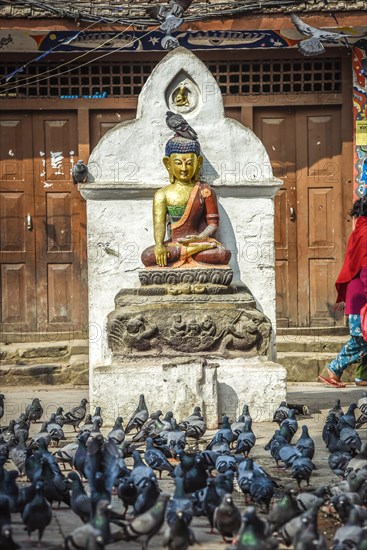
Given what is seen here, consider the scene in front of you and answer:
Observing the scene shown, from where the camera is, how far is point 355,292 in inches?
529

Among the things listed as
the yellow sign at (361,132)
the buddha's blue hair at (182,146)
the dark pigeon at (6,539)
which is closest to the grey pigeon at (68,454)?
the dark pigeon at (6,539)

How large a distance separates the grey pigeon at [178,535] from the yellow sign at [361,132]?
8.80 m

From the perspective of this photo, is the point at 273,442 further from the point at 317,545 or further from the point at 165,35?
the point at 165,35

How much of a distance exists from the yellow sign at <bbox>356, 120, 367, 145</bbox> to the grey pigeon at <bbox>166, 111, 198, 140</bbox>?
10.1 feet

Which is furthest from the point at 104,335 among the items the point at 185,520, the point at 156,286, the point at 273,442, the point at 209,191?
the point at 185,520

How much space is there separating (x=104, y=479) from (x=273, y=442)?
2379mm

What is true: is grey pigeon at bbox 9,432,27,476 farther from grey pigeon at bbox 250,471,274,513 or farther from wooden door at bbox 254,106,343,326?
wooden door at bbox 254,106,343,326

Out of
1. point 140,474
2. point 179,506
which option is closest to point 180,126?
point 140,474

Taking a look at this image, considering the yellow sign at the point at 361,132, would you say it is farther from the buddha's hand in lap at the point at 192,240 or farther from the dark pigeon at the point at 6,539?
the dark pigeon at the point at 6,539

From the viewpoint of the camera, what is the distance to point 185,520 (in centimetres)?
690

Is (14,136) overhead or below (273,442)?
overhead

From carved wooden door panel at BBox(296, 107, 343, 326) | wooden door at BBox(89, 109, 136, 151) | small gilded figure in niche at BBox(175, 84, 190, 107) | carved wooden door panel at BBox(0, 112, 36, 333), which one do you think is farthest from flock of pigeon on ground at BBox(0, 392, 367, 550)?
wooden door at BBox(89, 109, 136, 151)

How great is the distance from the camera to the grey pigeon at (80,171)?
494 inches

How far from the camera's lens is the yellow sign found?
14770 mm
